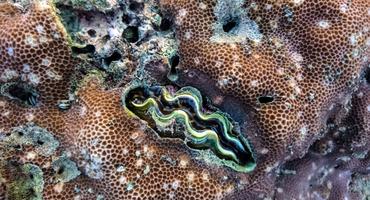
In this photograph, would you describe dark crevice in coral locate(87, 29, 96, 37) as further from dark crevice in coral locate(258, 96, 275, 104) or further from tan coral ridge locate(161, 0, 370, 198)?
dark crevice in coral locate(258, 96, 275, 104)

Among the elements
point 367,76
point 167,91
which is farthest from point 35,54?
point 367,76

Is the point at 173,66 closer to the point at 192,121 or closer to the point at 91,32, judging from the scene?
the point at 192,121

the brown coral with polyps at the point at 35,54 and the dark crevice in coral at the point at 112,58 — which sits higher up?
the brown coral with polyps at the point at 35,54

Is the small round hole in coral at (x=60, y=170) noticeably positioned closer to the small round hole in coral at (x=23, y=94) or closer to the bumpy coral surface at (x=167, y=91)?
the bumpy coral surface at (x=167, y=91)

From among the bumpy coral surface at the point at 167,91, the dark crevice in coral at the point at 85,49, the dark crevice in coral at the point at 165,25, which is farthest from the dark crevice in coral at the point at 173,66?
the dark crevice in coral at the point at 85,49

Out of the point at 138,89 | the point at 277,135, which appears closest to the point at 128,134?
the point at 138,89

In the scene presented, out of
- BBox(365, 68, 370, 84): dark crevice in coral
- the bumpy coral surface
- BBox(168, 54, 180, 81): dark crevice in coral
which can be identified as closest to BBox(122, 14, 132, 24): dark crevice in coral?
the bumpy coral surface

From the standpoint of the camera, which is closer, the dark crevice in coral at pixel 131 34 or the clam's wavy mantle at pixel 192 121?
the clam's wavy mantle at pixel 192 121
